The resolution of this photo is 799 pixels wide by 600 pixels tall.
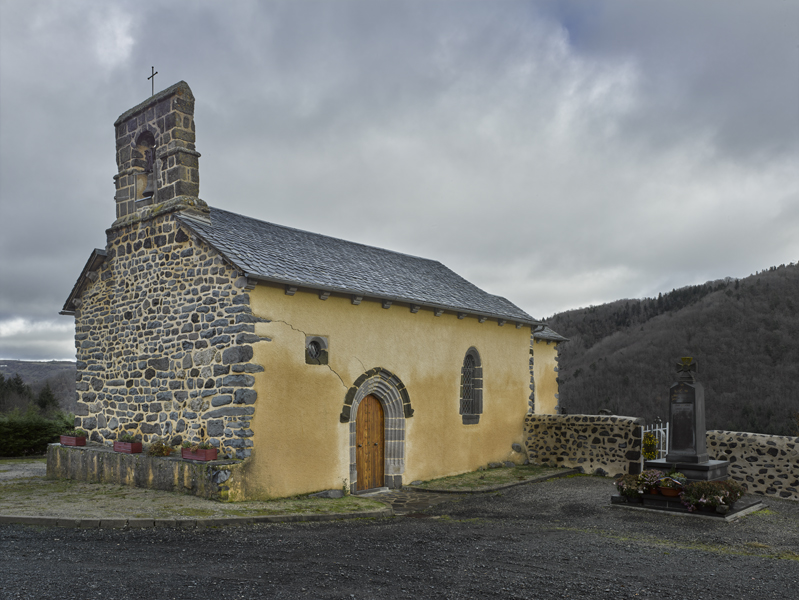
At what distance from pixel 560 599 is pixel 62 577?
4.61 m

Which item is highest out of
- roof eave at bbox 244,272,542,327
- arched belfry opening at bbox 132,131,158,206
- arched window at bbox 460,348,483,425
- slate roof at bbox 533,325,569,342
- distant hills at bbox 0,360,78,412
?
arched belfry opening at bbox 132,131,158,206

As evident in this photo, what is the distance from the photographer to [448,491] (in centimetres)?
1228

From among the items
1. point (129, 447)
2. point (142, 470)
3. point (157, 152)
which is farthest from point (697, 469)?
point (157, 152)

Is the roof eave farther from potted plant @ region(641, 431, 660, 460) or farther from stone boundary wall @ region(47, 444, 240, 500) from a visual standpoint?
potted plant @ region(641, 431, 660, 460)

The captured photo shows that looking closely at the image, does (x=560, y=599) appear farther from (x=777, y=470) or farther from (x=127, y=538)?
(x=777, y=470)

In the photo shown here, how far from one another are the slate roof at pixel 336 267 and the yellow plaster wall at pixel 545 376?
3.09 m

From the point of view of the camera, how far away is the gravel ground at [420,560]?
5.57 meters

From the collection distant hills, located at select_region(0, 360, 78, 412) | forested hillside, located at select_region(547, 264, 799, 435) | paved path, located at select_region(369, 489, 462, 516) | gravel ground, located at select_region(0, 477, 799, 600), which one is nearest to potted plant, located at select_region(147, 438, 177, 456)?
gravel ground, located at select_region(0, 477, 799, 600)

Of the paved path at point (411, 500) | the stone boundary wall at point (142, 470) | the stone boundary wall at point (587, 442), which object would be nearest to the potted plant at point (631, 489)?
the paved path at point (411, 500)

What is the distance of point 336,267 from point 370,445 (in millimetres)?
3849

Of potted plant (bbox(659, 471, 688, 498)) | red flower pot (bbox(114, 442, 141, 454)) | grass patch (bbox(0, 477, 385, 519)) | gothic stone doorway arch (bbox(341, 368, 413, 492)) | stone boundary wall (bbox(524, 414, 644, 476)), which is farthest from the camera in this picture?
stone boundary wall (bbox(524, 414, 644, 476))

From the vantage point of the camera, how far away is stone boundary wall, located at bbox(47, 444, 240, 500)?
31.8 feet

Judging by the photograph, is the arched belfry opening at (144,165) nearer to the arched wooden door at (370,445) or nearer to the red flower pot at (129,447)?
the red flower pot at (129,447)

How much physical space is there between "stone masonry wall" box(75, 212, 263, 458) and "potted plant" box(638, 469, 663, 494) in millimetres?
6799
